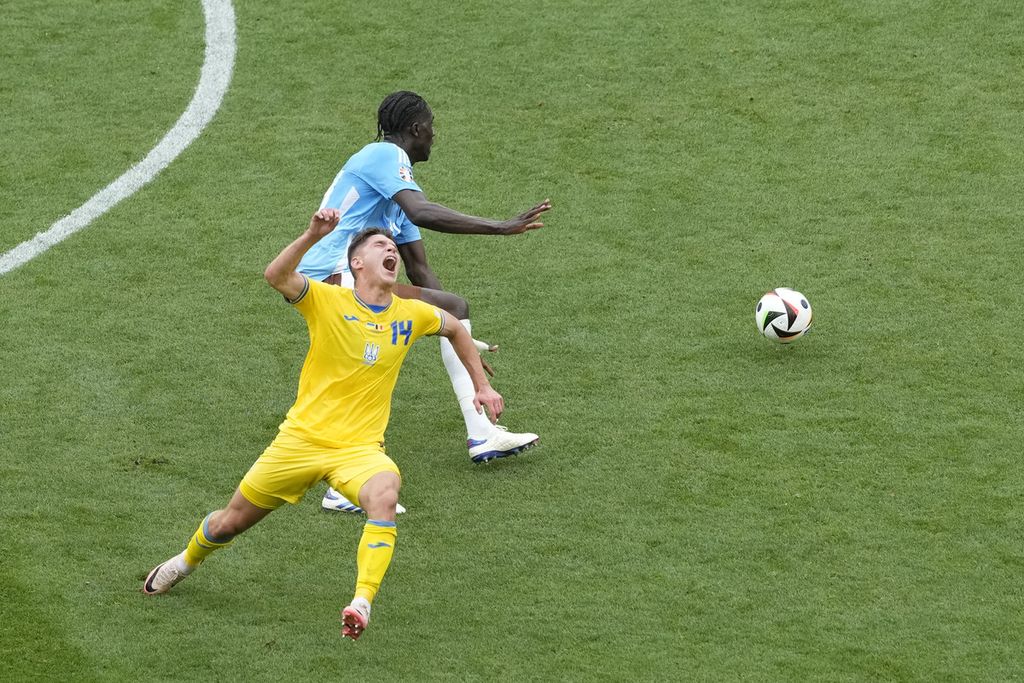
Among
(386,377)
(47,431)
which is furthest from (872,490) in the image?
(47,431)

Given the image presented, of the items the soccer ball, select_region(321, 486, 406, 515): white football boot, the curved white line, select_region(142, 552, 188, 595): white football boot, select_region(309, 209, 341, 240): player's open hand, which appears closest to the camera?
select_region(309, 209, 341, 240): player's open hand

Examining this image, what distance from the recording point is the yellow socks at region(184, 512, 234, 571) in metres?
8.03

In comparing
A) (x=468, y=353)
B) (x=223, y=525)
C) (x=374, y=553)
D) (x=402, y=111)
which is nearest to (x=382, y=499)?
(x=374, y=553)

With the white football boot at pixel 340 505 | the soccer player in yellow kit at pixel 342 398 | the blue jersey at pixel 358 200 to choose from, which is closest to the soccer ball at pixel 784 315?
the blue jersey at pixel 358 200

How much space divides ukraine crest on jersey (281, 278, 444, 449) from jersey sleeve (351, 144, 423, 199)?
152cm

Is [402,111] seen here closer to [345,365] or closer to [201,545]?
[345,365]

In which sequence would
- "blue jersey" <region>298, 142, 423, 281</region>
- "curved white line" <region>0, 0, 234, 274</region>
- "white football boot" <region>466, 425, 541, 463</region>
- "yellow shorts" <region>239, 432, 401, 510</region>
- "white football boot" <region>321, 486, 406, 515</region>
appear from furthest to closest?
"curved white line" <region>0, 0, 234, 274</region> → "white football boot" <region>466, 425, 541, 463</region> → "blue jersey" <region>298, 142, 423, 281</region> → "white football boot" <region>321, 486, 406, 515</region> → "yellow shorts" <region>239, 432, 401, 510</region>

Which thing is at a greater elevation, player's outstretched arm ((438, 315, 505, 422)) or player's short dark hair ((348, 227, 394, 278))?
player's short dark hair ((348, 227, 394, 278))

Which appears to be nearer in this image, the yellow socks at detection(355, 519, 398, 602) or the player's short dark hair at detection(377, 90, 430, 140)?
the yellow socks at detection(355, 519, 398, 602)

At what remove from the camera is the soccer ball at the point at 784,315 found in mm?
10727

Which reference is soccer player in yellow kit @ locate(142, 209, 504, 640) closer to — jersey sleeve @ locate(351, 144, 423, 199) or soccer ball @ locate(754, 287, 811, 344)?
jersey sleeve @ locate(351, 144, 423, 199)

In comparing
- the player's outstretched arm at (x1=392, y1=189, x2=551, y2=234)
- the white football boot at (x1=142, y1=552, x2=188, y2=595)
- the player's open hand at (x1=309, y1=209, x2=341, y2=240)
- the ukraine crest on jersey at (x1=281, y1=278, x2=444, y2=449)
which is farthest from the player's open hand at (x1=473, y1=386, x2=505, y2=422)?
the white football boot at (x1=142, y1=552, x2=188, y2=595)

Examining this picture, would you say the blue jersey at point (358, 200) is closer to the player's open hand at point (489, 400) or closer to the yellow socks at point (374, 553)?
the player's open hand at point (489, 400)

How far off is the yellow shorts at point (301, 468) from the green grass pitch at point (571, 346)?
2.37 feet
